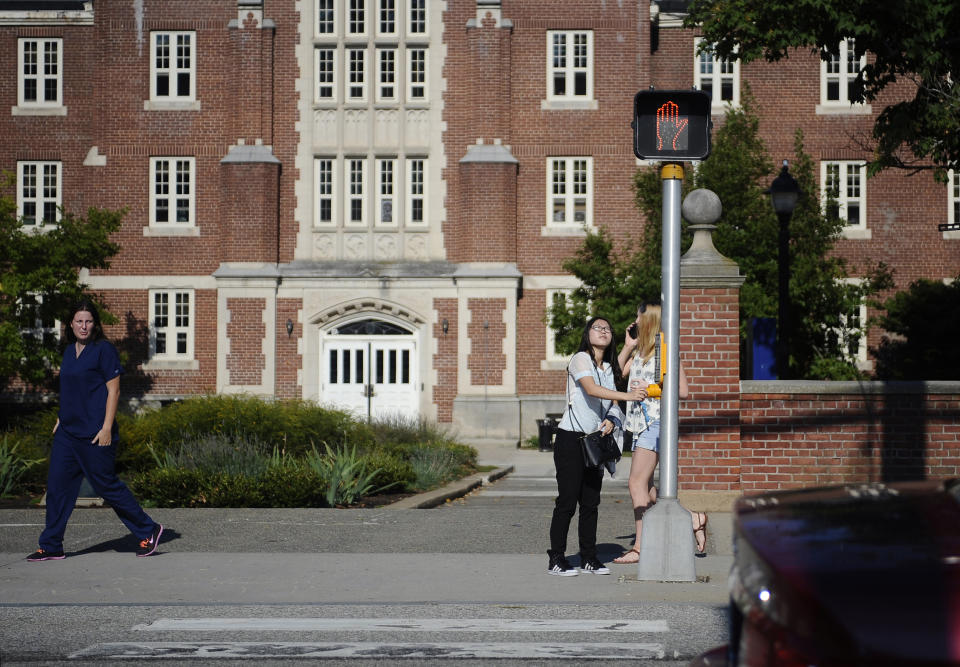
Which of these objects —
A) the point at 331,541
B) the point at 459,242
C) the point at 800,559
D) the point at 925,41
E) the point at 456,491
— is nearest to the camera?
the point at 800,559

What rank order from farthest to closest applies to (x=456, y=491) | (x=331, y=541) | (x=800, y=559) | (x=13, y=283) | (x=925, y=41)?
(x=13, y=283)
(x=456, y=491)
(x=925, y=41)
(x=331, y=541)
(x=800, y=559)

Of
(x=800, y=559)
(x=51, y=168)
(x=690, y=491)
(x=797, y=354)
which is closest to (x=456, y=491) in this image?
(x=690, y=491)

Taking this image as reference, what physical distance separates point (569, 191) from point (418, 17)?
20.5 ft

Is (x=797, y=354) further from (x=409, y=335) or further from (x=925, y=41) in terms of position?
(x=925, y=41)

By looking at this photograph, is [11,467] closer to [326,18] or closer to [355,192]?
[355,192]

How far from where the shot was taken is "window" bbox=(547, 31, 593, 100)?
32562 millimetres

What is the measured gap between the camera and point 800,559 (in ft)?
9.87

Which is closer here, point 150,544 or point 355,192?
point 150,544

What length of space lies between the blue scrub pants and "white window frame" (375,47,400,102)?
2453 centimetres

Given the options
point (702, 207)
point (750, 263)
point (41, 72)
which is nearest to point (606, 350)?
point (702, 207)

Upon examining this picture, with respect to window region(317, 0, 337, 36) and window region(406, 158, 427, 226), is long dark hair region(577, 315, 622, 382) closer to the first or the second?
window region(406, 158, 427, 226)

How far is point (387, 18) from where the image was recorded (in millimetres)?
32781

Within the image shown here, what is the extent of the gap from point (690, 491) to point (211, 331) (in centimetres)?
2336

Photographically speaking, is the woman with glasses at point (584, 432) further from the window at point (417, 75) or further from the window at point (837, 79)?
the window at point (837, 79)
